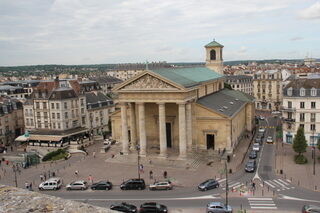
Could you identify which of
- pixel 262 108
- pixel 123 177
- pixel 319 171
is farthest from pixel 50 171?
pixel 262 108

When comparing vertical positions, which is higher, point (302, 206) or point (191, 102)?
point (191, 102)

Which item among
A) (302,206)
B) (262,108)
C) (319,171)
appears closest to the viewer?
(302,206)

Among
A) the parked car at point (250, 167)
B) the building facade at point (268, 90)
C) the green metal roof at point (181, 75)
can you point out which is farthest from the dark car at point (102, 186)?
the building facade at point (268, 90)

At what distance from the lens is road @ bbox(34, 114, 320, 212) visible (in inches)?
1586

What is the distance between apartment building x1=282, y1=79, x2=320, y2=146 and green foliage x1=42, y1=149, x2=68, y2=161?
50774mm

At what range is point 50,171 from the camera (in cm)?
5959

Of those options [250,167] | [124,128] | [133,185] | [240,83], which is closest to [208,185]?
[133,185]

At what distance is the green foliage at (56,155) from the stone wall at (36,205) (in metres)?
62.7

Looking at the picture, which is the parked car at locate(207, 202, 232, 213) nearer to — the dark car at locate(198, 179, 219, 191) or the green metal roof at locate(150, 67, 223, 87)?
the dark car at locate(198, 179, 219, 191)

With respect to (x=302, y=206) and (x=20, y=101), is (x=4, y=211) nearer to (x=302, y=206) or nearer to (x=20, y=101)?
(x=302, y=206)

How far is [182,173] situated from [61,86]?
5208 cm

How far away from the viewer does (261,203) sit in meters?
40.3

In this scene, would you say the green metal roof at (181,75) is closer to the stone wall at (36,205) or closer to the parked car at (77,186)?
the parked car at (77,186)

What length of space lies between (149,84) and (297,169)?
1175 inches
